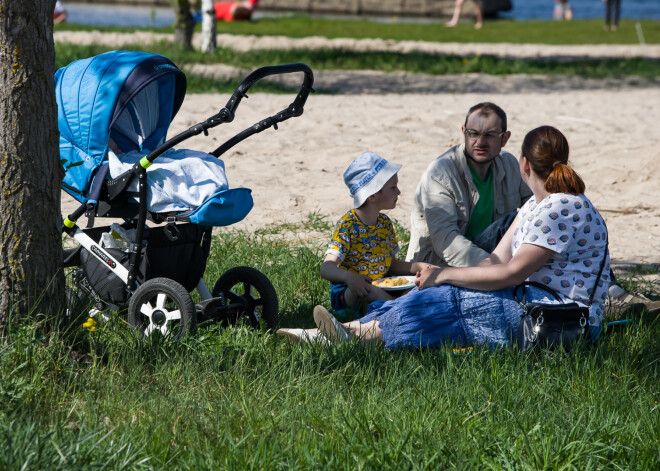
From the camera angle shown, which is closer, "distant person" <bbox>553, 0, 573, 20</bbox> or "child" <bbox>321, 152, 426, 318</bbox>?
"child" <bbox>321, 152, 426, 318</bbox>

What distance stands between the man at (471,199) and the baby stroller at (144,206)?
1.14 m

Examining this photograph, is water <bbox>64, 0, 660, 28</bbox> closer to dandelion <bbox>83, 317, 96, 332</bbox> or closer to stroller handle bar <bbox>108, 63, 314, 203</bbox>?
stroller handle bar <bbox>108, 63, 314, 203</bbox>

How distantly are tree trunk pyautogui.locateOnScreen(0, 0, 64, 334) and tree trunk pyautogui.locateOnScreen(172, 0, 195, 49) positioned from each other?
11391mm

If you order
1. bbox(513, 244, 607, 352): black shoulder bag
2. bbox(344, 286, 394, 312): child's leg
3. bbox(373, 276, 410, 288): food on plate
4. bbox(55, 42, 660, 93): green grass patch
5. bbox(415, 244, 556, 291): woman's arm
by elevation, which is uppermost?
bbox(55, 42, 660, 93): green grass patch

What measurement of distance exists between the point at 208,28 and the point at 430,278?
11535 millimetres

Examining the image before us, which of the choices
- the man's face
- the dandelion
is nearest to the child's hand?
the man's face

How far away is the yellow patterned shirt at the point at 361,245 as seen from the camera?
472cm

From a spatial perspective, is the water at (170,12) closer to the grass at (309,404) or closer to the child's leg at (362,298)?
the child's leg at (362,298)

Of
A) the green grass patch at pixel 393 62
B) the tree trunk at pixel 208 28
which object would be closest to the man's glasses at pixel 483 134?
the green grass patch at pixel 393 62

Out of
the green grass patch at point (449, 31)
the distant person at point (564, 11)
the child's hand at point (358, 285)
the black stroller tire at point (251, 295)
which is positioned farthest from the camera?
the distant person at point (564, 11)

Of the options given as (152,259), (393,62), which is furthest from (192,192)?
(393,62)

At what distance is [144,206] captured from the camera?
3941 millimetres

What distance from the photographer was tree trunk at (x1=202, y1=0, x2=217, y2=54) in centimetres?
1426

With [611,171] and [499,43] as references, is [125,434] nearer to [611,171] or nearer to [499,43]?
[611,171]
